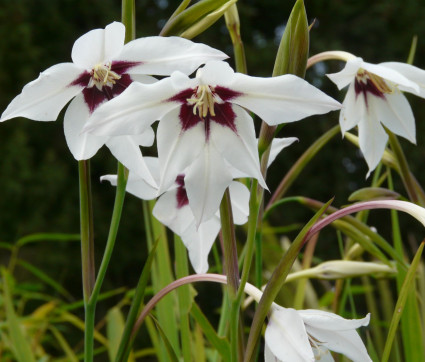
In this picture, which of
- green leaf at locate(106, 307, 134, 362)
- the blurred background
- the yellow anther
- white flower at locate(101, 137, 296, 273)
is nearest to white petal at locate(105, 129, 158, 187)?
white flower at locate(101, 137, 296, 273)

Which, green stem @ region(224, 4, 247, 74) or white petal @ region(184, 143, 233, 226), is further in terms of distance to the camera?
green stem @ region(224, 4, 247, 74)

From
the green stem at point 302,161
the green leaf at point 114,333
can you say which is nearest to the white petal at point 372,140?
the green stem at point 302,161

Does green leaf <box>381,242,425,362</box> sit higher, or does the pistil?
the pistil

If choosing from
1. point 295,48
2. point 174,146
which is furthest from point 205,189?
point 295,48

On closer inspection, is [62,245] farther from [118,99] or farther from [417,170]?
[118,99]

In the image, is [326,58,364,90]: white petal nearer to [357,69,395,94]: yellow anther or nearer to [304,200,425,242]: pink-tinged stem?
[357,69,395,94]: yellow anther

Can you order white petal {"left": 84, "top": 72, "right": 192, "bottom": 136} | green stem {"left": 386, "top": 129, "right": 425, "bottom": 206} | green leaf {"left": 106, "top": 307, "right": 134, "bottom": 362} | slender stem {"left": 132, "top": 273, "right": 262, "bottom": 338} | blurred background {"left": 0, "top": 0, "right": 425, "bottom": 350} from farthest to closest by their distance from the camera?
blurred background {"left": 0, "top": 0, "right": 425, "bottom": 350} < green leaf {"left": 106, "top": 307, "right": 134, "bottom": 362} < green stem {"left": 386, "top": 129, "right": 425, "bottom": 206} < slender stem {"left": 132, "top": 273, "right": 262, "bottom": 338} < white petal {"left": 84, "top": 72, "right": 192, "bottom": 136}

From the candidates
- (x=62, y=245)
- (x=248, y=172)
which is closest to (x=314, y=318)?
(x=248, y=172)
